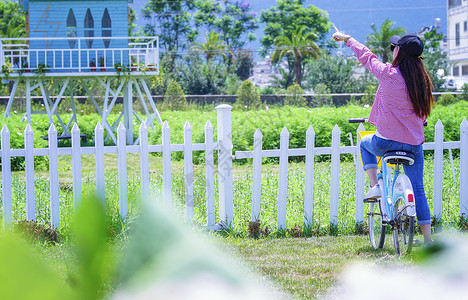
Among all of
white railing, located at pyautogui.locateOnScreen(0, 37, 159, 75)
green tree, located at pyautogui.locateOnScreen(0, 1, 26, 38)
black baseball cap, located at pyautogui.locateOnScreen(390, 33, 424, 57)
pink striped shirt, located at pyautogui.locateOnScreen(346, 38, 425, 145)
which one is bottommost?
pink striped shirt, located at pyautogui.locateOnScreen(346, 38, 425, 145)

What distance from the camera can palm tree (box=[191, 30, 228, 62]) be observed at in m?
42.0

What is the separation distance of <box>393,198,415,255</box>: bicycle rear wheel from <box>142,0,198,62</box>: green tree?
41540 millimetres

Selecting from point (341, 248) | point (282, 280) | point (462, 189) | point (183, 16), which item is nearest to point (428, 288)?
point (282, 280)

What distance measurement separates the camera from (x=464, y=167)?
16.6 ft

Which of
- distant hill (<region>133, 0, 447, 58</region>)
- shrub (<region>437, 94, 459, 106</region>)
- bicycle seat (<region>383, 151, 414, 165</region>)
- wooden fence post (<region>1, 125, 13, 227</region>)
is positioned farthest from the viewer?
distant hill (<region>133, 0, 447, 58</region>)

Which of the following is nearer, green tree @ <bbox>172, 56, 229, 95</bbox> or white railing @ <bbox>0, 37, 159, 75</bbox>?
white railing @ <bbox>0, 37, 159, 75</bbox>

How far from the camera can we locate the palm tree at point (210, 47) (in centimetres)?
4197

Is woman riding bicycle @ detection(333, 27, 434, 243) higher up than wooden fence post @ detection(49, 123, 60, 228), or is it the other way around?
woman riding bicycle @ detection(333, 27, 434, 243)

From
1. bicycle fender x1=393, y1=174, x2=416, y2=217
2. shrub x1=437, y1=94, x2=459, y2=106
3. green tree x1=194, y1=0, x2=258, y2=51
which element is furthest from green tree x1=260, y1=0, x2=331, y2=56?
bicycle fender x1=393, y1=174, x2=416, y2=217

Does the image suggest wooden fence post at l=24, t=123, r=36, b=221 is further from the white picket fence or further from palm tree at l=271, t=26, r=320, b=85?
palm tree at l=271, t=26, r=320, b=85

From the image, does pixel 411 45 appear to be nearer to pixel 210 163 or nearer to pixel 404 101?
pixel 404 101

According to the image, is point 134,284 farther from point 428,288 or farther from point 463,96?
point 463,96

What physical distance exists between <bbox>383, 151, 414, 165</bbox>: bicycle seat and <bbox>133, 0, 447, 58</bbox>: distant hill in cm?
6465

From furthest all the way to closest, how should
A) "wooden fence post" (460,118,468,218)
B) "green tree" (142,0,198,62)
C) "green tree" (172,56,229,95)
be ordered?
"green tree" (142,0,198,62) → "green tree" (172,56,229,95) → "wooden fence post" (460,118,468,218)
